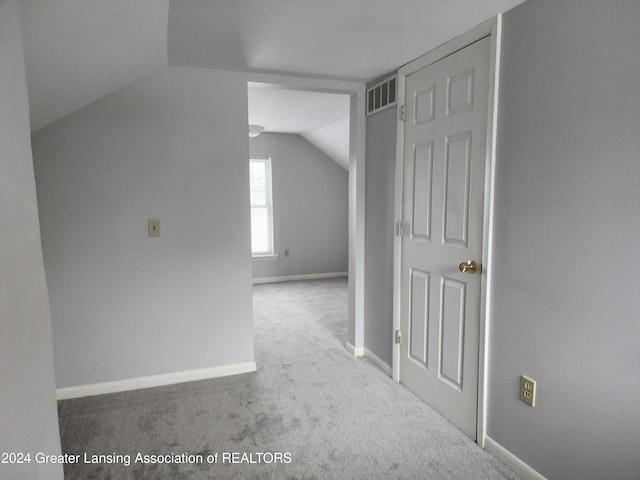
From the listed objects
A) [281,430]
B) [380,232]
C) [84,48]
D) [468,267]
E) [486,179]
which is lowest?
[281,430]

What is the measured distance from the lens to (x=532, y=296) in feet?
5.80

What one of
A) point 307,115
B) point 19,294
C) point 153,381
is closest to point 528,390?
point 19,294

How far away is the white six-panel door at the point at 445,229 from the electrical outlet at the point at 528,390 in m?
0.28

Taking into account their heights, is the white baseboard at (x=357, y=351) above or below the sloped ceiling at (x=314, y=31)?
below

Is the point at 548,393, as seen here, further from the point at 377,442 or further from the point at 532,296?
the point at 377,442

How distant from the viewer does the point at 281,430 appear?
7.29 feet

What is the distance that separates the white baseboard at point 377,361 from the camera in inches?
115

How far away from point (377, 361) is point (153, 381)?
62.7 inches

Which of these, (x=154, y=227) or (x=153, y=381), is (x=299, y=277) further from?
(x=154, y=227)

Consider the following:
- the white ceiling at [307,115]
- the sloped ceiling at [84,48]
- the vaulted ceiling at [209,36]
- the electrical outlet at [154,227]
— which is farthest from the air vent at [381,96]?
the electrical outlet at [154,227]

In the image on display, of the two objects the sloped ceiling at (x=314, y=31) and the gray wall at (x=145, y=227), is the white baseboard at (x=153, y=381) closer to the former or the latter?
the gray wall at (x=145, y=227)

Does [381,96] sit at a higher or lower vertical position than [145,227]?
higher

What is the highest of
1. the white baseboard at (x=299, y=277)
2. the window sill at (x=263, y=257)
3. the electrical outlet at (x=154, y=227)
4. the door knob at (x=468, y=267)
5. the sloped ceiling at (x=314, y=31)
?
the sloped ceiling at (x=314, y=31)

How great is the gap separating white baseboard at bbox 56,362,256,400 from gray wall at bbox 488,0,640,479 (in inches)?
69.3
